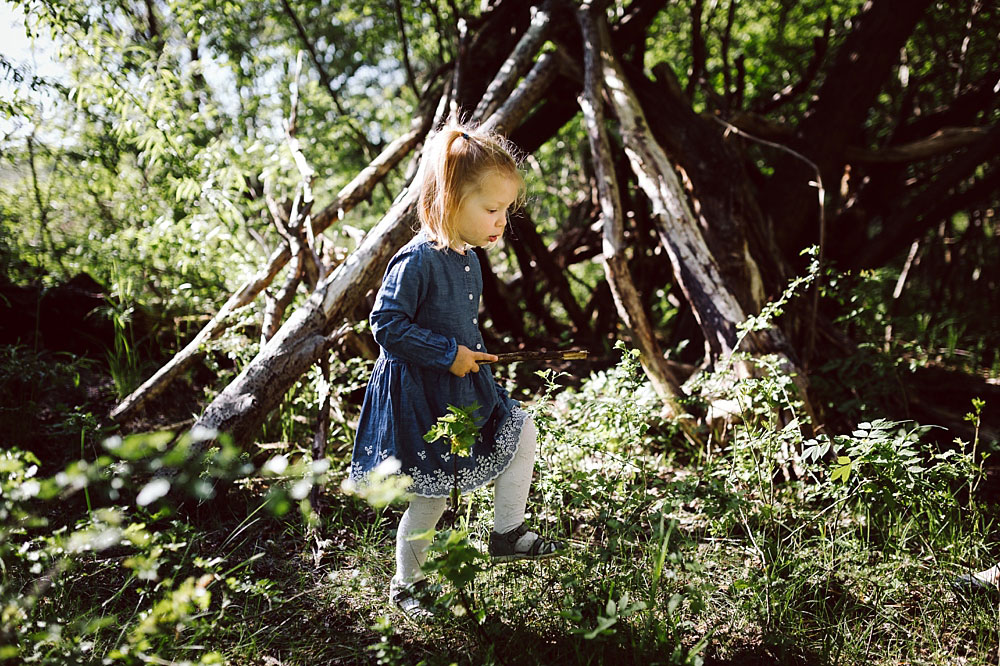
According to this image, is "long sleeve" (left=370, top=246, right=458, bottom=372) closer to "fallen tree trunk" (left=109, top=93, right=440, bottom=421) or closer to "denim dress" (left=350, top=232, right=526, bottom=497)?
"denim dress" (left=350, top=232, right=526, bottom=497)

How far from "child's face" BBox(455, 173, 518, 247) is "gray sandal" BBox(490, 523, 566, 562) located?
0.96 meters

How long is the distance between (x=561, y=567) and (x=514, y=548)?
0.85 feet

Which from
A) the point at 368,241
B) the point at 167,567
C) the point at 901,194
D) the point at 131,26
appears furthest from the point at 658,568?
the point at 131,26

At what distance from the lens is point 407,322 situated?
1.89 metres

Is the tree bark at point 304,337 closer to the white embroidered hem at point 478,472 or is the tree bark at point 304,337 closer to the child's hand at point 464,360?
the white embroidered hem at point 478,472

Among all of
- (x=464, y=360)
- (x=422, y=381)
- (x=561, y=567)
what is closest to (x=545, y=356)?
(x=464, y=360)

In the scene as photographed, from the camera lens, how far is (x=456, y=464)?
1.96 metres

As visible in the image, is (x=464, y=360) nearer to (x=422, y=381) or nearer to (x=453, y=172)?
(x=422, y=381)

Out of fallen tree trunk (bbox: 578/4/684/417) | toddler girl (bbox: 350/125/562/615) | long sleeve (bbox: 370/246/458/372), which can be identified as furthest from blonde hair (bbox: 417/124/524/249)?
fallen tree trunk (bbox: 578/4/684/417)

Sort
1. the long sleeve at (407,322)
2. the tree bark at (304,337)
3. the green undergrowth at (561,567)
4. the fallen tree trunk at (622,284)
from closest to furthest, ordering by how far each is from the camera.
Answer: the green undergrowth at (561,567) < the long sleeve at (407,322) < the tree bark at (304,337) < the fallen tree trunk at (622,284)

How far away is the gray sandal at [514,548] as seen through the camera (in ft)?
6.56

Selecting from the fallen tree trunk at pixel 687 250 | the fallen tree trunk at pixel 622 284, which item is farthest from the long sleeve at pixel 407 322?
the fallen tree trunk at pixel 687 250

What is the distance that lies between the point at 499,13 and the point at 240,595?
3972 mm

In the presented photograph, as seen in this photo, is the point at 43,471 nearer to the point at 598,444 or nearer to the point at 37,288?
the point at 37,288
